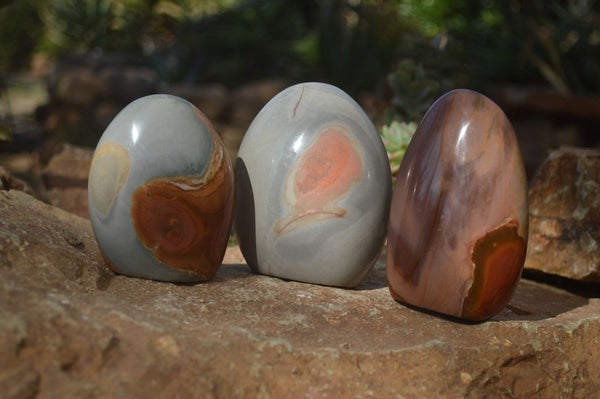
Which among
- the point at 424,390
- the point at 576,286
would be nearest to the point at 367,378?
the point at 424,390

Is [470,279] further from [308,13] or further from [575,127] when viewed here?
[308,13]

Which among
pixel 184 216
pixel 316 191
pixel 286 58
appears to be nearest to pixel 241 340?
pixel 184 216

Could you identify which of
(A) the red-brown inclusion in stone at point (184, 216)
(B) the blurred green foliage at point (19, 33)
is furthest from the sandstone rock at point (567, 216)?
(B) the blurred green foliage at point (19, 33)

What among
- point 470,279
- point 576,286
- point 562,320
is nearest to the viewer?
point 470,279

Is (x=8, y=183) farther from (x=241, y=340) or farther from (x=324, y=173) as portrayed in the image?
(x=241, y=340)

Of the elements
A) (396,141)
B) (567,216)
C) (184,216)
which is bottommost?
(184,216)

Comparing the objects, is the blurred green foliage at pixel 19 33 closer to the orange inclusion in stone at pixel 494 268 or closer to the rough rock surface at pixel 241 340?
the rough rock surface at pixel 241 340

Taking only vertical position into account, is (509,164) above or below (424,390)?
above

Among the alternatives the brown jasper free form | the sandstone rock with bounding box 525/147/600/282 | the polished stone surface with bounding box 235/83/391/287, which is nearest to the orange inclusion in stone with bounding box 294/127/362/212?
the polished stone surface with bounding box 235/83/391/287
